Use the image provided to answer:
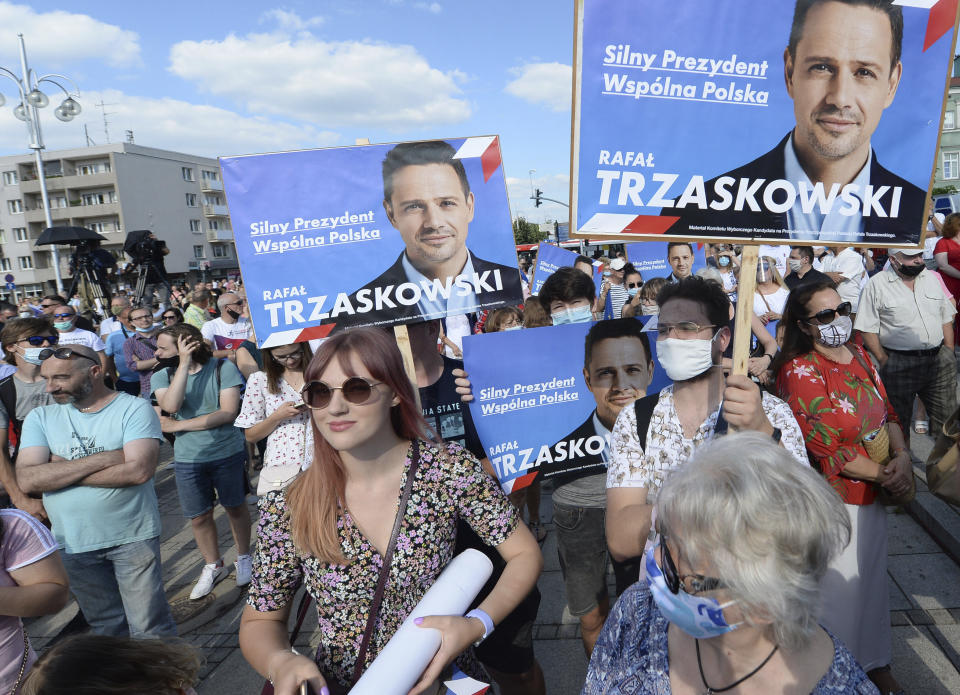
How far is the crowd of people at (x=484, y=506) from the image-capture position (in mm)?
1404

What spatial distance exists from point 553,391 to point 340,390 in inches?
62.3

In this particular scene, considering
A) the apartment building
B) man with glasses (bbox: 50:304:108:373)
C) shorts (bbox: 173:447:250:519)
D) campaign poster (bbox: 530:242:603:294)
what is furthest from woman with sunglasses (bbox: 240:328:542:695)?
the apartment building

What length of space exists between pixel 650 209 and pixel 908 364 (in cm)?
438

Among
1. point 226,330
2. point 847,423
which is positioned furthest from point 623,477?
point 226,330

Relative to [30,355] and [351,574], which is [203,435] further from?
[351,574]

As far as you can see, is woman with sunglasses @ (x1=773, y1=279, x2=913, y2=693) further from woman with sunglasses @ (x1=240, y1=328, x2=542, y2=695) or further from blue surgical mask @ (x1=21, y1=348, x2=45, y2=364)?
blue surgical mask @ (x1=21, y1=348, x2=45, y2=364)

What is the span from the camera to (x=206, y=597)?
15.1 ft

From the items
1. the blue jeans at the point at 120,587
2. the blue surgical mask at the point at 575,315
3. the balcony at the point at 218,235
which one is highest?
the balcony at the point at 218,235

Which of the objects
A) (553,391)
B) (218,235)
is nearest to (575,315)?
(553,391)

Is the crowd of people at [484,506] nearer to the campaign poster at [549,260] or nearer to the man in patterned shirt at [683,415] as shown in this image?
the man in patterned shirt at [683,415]

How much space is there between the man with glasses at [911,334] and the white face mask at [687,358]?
391 cm

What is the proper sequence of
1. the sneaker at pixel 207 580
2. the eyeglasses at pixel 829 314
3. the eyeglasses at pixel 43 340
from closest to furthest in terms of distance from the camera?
the eyeglasses at pixel 829 314 < the eyeglasses at pixel 43 340 < the sneaker at pixel 207 580

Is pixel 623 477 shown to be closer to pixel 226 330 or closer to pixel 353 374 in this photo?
pixel 353 374

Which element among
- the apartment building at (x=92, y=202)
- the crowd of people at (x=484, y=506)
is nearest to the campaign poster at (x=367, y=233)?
the crowd of people at (x=484, y=506)
